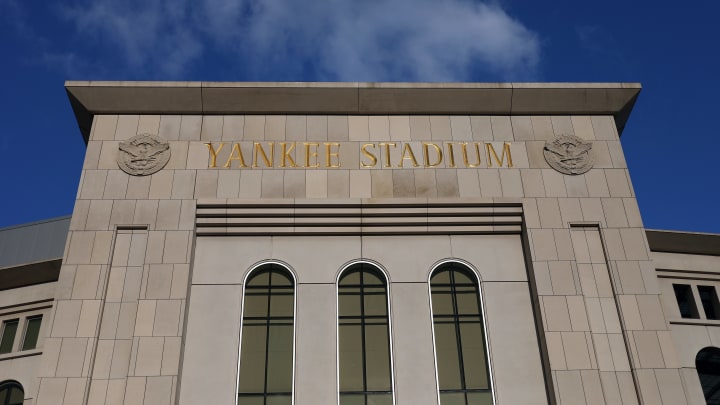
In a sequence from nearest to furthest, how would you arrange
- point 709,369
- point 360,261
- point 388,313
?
point 388,313 < point 360,261 < point 709,369

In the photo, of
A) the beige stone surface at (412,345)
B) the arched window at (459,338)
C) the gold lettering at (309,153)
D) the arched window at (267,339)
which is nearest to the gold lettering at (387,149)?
the gold lettering at (309,153)

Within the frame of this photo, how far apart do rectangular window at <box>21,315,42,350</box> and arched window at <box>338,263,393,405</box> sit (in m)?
10.4

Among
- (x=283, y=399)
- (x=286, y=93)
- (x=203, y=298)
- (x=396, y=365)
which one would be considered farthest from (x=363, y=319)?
(x=286, y=93)

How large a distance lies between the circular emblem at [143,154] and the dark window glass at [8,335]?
23.0 feet

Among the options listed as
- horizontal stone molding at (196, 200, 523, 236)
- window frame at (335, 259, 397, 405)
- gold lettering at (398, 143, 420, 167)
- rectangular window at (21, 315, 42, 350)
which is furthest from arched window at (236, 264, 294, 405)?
rectangular window at (21, 315, 42, 350)

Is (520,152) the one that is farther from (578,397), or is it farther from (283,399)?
(283,399)

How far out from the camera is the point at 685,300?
81.8 ft

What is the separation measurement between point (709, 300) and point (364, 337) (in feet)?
38.8

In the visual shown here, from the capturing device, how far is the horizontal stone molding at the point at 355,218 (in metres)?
22.2

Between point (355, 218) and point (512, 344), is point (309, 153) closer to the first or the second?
point (355, 218)

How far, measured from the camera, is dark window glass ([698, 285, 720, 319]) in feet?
81.5

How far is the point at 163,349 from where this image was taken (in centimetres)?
1975

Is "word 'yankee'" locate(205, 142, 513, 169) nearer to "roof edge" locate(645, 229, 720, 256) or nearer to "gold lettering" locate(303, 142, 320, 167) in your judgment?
"gold lettering" locate(303, 142, 320, 167)

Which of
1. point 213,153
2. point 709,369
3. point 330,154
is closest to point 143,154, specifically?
point 213,153
